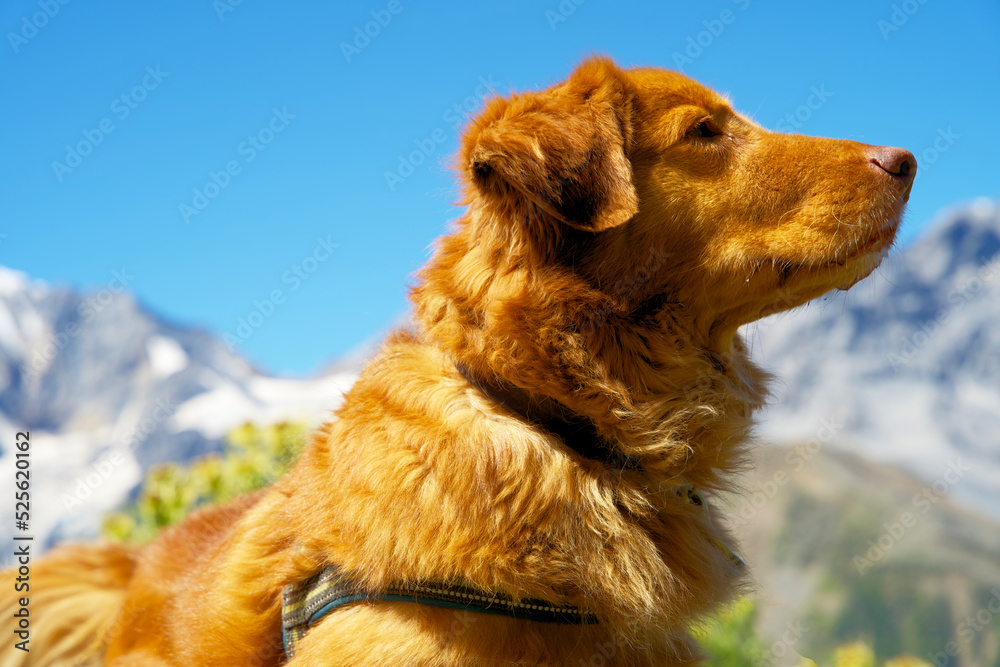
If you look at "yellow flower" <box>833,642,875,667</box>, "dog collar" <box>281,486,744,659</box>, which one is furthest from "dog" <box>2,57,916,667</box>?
"yellow flower" <box>833,642,875,667</box>

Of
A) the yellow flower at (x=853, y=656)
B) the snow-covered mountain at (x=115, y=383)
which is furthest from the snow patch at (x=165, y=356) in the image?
the yellow flower at (x=853, y=656)

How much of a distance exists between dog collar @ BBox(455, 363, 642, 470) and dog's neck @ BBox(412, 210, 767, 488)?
2cm

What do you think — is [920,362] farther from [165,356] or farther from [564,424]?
[165,356]

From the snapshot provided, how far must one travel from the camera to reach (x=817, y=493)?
40.2 m

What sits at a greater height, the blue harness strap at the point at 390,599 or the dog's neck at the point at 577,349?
the dog's neck at the point at 577,349

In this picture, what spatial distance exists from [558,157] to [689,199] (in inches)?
25.5

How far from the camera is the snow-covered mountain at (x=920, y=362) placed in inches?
2283

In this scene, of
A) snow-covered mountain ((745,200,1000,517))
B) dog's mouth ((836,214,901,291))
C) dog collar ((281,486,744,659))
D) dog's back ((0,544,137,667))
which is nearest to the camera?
dog collar ((281,486,744,659))

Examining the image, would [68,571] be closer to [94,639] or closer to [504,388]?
[94,639]

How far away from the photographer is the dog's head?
8.26ft

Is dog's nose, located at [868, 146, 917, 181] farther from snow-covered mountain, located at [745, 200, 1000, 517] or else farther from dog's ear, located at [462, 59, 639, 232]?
snow-covered mountain, located at [745, 200, 1000, 517]

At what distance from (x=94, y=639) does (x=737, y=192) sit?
12.2ft

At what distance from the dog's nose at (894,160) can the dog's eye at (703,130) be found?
637mm

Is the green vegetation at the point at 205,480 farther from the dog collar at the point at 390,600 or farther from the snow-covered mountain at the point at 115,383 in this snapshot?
the snow-covered mountain at the point at 115,383
